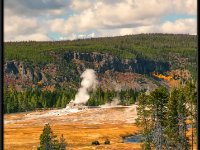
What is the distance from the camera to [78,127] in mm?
115375

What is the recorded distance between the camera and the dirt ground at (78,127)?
80887 millimetres

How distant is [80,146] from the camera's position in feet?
256

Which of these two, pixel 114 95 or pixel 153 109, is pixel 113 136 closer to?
pixel 153 109

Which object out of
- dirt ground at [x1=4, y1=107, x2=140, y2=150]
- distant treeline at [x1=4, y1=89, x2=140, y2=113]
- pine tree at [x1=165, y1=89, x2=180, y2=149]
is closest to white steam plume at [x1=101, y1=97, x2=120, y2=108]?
distant treeline at [x1=4, y1=89, x2=140, y2=113]

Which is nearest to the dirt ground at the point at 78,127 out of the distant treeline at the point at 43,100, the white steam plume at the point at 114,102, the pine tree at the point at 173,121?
the distant treeline at the point at 43,100

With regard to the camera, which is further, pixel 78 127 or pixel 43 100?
pixel 43 100

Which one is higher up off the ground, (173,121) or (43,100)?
(173,121)

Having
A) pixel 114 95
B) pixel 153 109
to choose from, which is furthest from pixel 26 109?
pixel 153 109

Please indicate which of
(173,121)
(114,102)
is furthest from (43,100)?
(173,121)

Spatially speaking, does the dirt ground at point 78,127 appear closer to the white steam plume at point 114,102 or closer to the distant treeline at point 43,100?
the distant treeline at point 43,100

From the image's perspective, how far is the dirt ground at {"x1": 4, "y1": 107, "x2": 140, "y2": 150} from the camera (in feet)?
265

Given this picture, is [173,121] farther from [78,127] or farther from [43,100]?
[43,100]

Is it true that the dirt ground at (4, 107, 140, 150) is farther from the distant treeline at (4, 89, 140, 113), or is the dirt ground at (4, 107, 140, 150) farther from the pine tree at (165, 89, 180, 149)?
the pine tree at (165, 89, 180, 149)

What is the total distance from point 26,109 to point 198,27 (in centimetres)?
15882
